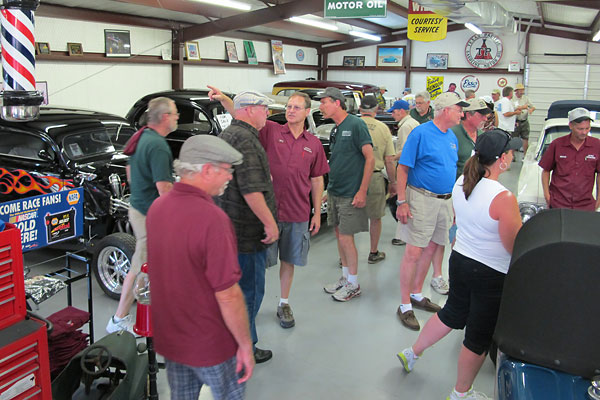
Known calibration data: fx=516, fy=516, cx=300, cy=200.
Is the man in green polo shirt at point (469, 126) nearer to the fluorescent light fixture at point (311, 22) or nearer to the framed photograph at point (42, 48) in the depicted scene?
the framed photograph at point (42, 48)

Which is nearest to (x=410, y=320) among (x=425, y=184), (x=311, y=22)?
(x=425, y=184)

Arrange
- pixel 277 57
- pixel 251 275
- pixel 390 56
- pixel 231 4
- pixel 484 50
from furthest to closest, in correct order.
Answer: pixel 390 56, pixel 484 50, pixel 277 57, pixel 231 4, pixel 251 275

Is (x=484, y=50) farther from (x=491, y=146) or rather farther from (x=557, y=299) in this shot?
(x=557, y=299)

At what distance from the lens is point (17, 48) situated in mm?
3635

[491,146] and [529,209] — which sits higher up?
[491,146]

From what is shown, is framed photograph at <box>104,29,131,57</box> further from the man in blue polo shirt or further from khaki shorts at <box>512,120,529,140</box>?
khaki shorts at <box>512,120,529,140</box>

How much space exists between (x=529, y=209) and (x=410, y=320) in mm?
1641

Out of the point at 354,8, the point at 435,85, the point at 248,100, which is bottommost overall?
the point at 248,100

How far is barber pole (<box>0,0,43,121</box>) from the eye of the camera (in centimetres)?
349

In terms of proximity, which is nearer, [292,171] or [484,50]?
[292,171]

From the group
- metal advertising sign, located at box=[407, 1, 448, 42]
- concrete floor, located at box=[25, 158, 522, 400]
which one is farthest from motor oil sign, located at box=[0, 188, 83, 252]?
metal advertising sign, located at box=[407, 1, 448, 42]

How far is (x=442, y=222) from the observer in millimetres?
4488

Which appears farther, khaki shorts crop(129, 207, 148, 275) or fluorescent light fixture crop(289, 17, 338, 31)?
fluorescent light fixture crop(289, 17, 338, 31)

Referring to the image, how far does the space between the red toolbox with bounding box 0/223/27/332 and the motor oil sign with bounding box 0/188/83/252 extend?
52 cm
